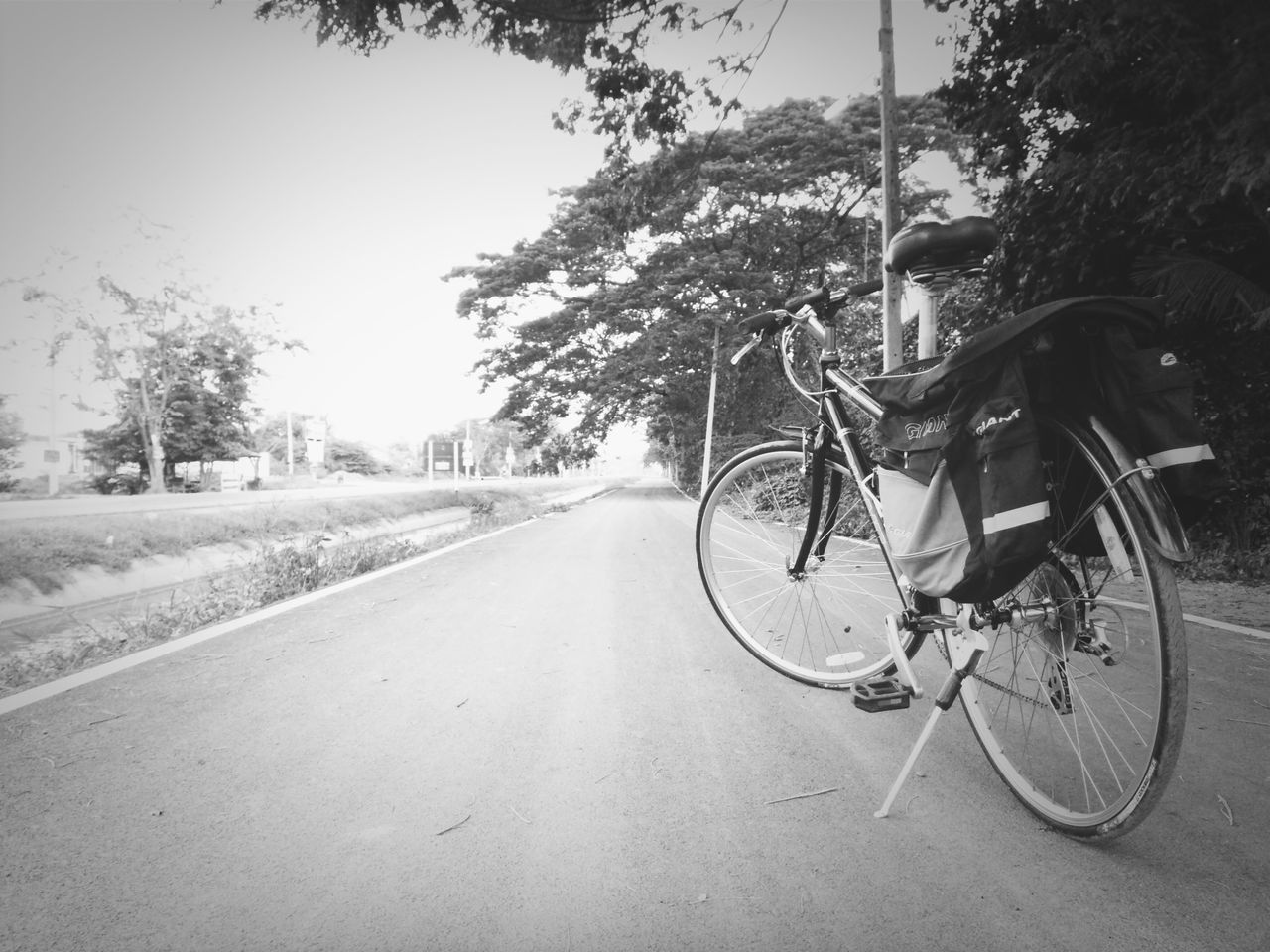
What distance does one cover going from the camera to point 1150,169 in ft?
9.53

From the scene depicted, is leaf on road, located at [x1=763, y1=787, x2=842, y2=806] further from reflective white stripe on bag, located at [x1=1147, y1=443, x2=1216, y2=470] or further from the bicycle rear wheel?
reflective white stripe on bag, located at [x1=1147, y1=443, x2=1216, y2=470]

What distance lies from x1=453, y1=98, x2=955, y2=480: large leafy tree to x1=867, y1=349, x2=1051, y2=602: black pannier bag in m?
7.54

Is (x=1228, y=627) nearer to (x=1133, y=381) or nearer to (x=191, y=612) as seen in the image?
(x=1133, y=381)

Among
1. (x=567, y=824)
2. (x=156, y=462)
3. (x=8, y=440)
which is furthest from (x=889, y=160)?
(x=156, y=462)

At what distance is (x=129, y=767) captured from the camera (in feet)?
4.58

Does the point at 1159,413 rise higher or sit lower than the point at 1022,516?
higher

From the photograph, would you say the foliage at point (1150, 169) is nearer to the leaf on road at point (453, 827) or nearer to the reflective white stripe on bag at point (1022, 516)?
the reflective white stripe on bag at point (1022, 516)

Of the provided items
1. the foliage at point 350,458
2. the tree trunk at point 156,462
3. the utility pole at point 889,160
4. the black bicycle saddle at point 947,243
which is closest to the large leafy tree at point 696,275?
the utility pole at point 889,160

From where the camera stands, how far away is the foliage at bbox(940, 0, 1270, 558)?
2.58m

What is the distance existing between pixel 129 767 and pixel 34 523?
9.42 m

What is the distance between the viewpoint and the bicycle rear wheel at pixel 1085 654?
96 cm

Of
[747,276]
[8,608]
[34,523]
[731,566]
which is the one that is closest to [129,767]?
[731,566]

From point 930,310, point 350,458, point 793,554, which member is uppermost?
point 350,458

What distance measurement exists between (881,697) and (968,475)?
692 mm
